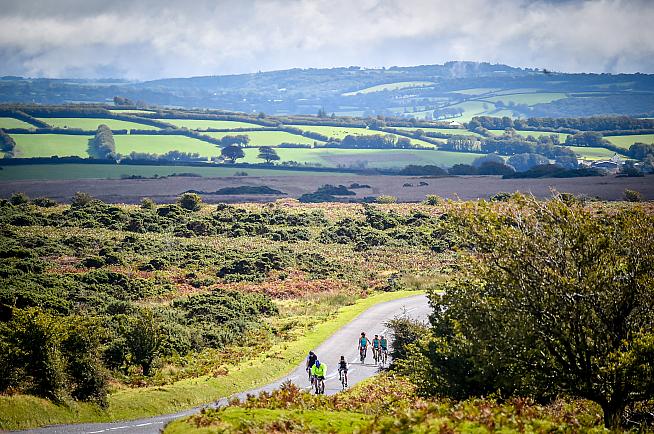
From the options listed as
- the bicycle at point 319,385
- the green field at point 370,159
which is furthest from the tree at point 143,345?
the green field at point 370,159

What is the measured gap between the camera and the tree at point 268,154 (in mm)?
187250

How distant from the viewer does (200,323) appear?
4191 centimetres

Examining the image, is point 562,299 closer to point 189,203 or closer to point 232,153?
point 189,203

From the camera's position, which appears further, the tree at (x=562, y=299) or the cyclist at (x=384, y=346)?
the cyclist at (x=384, y=346)

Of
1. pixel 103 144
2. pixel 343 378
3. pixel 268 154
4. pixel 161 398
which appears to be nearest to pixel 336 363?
pixel 343 378

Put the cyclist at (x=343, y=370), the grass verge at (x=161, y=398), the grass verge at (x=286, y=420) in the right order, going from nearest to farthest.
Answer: the grass verge at (x=286, y=420)
the grass verge at (x=161, y=398)
the cyclist at (x=343, y=370)

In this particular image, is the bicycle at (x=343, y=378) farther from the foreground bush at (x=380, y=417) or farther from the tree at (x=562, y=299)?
the tree at (x=562, y=299)

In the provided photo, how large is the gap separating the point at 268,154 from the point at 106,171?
46.8 meters

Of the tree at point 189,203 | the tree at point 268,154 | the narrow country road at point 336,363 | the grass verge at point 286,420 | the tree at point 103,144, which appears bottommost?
the narrow country road at point 336,363

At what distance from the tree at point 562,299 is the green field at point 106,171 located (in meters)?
132

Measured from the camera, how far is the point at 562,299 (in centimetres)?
1906

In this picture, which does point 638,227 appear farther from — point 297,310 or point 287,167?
point 287,167

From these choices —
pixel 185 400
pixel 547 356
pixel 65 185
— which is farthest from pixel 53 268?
pixel 65 185

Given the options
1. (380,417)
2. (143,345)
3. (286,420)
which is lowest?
(143,345)
